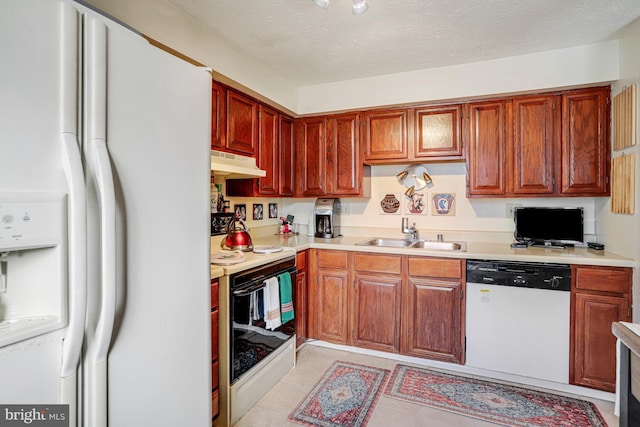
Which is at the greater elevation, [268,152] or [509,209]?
[268,152]

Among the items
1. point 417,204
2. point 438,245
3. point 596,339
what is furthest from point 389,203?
point 596,339

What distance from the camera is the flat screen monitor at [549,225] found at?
2.72 meters

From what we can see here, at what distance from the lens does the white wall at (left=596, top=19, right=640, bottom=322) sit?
6.97 ft

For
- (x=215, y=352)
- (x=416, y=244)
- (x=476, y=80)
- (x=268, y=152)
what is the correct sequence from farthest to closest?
(x=416, y=244), (x=268, y=152), (x=476, y=80), (x=215, y=352)

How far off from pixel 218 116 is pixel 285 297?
1.35 m

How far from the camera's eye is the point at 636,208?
214 cm

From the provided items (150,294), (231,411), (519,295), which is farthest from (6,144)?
(519,295)

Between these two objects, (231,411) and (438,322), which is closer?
(231,411)

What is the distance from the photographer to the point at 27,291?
35.0 inches

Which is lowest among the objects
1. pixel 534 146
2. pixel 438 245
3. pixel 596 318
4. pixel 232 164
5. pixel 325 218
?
pixel 596 318

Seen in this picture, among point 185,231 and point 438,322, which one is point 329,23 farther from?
point 438,322

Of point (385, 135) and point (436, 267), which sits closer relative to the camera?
point (436, 267)

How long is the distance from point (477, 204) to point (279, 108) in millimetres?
1964

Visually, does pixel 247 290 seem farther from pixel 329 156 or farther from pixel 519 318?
pixel 519 318
